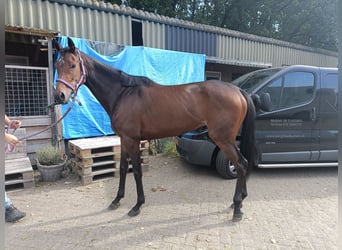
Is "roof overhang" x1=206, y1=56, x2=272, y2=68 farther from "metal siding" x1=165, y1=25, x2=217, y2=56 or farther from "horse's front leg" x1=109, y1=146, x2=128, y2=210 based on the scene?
"horse's front leg" x1=109, y1=146, x2=128, y2=210

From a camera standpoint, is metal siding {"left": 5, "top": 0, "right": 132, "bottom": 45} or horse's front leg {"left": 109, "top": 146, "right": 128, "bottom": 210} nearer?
horse's front leg {"left": 109, "top": 146, "right": 128, "bottom": 210}

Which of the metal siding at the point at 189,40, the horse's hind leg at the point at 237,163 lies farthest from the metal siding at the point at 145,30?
the horse's hind leg at the point at 237,163

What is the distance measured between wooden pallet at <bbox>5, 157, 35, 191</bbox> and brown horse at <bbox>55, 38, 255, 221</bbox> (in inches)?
65.4

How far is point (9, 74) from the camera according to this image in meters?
5.08

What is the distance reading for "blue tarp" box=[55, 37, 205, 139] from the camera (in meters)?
5.27

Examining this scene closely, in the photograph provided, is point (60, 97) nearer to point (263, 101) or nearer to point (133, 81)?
point (133, 81)

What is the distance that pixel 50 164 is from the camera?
4.61 m

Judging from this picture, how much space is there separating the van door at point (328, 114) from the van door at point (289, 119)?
0.46ft

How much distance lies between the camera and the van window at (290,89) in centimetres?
448

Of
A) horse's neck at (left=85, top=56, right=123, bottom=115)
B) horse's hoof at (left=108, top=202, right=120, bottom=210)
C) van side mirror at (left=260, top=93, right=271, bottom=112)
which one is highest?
horse's neck at (left=85, top=56, right=123, bottom=115)

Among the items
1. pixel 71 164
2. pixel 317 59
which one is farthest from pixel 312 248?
pixel 317 59

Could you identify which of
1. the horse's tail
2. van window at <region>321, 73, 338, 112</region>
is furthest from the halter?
van window at <region>321, 73, 338, 112</region>

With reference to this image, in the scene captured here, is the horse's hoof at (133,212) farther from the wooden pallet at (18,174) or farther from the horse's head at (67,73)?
the wooden pallet at (18,174)

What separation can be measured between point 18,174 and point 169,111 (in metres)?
2.83
